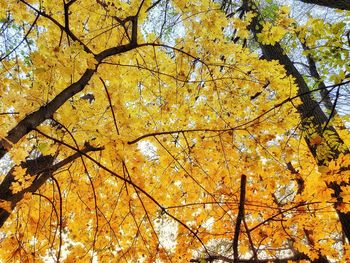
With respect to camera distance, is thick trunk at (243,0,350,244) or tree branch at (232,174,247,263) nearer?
tree branch at (232,174,247,263)

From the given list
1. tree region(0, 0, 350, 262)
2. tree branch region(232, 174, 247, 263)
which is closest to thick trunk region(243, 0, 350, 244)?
tree region(0, 0, 350, 262)

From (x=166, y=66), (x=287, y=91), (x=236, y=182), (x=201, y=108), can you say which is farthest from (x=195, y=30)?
(x=236, y=182)

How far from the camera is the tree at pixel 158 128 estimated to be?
99.9 inches

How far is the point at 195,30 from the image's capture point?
11.5 ft

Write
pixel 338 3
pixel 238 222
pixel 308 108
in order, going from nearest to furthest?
1. pixel 238 222
2. pixel 338 3
3. pixel 308 108

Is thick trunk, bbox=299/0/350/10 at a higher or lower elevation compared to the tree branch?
higher

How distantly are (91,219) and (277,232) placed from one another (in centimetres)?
263

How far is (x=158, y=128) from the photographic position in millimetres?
3885

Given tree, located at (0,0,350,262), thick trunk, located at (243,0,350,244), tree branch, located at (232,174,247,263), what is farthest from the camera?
thick trunk, located at (243,0,350,244)

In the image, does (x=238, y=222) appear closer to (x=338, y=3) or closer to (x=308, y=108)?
(x=338, y=3)

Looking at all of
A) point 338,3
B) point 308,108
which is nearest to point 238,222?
point 338,3

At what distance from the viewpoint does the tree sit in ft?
8.32

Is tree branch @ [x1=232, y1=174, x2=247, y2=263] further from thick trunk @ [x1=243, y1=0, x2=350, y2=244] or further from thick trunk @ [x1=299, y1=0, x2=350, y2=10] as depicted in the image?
thick trunk @ [x1=243, y1=0, x2=350, y2=244]

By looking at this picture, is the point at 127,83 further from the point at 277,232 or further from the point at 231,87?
the point at 277,232
